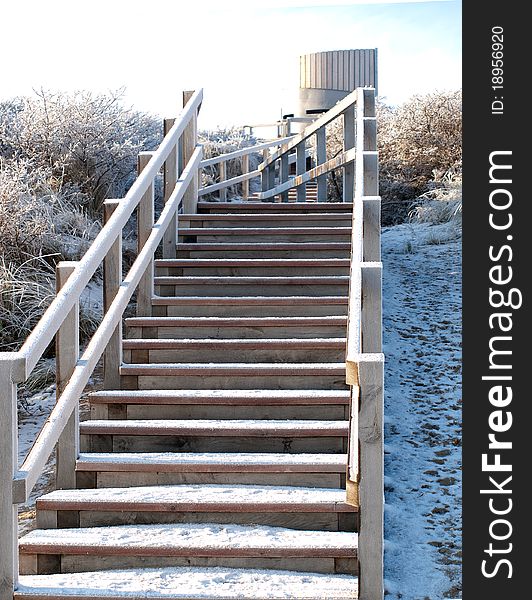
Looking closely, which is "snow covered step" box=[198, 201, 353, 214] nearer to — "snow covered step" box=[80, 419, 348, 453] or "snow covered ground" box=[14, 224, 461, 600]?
"snow covered ground" box=[14, 224, 461, 600]

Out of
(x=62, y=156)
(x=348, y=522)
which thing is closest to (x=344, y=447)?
(x=348, y=522)

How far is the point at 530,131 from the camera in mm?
3797

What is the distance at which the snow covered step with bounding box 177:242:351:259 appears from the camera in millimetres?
5285

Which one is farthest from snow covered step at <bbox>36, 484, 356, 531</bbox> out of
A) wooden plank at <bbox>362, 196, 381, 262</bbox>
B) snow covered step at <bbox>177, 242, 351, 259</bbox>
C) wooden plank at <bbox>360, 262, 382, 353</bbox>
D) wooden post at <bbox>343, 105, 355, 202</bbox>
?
wooden post at <bbox>343, 105, 355, 202</bbox>

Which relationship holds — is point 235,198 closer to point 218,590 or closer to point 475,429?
point 475,429

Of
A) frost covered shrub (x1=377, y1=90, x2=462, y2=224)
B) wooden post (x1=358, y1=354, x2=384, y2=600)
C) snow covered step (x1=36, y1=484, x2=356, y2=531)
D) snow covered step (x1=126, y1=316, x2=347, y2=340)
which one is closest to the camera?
wooden post (x1=358, y1=354, x2=384, y2=600)

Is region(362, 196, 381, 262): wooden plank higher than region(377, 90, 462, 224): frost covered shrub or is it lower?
lower

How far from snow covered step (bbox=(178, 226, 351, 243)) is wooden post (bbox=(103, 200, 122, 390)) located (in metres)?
1.53

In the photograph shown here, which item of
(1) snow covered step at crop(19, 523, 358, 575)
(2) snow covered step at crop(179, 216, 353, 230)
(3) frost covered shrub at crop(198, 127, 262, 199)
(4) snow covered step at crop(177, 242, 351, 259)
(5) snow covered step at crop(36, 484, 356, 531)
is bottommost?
(1) snow covered step at crop(19, 523, 358, 575)

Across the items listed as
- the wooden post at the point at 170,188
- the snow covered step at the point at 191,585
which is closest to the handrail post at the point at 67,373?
the snow covered step at the point at 191,585

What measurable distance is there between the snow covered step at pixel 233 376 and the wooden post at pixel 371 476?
4.64 ft

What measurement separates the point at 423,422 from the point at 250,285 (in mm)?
1264

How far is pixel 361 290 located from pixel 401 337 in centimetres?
255

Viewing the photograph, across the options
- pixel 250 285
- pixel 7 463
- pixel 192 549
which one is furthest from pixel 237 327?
pixel 7 463
